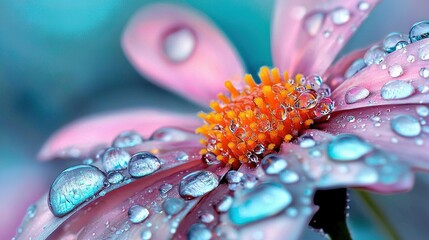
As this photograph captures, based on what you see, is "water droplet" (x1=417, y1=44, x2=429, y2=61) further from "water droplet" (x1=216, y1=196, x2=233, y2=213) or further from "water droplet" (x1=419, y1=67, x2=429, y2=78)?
Result: "water droplet" (x1=216, y1=196, x2=233, y2=213)

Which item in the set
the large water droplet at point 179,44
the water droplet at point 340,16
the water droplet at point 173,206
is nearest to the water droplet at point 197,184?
the water droplet at point 173,206

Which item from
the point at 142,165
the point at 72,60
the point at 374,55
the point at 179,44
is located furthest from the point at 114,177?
the point at 72,60

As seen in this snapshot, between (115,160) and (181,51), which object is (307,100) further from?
(181,51)

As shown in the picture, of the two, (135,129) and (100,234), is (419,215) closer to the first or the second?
(135,129)

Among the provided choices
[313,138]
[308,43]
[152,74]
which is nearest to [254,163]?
[313,138]

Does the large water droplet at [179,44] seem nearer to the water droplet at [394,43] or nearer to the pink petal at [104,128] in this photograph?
the pink petal at [104,128]

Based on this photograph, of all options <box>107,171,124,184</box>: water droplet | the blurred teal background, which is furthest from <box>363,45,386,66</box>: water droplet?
the blurred teal background
